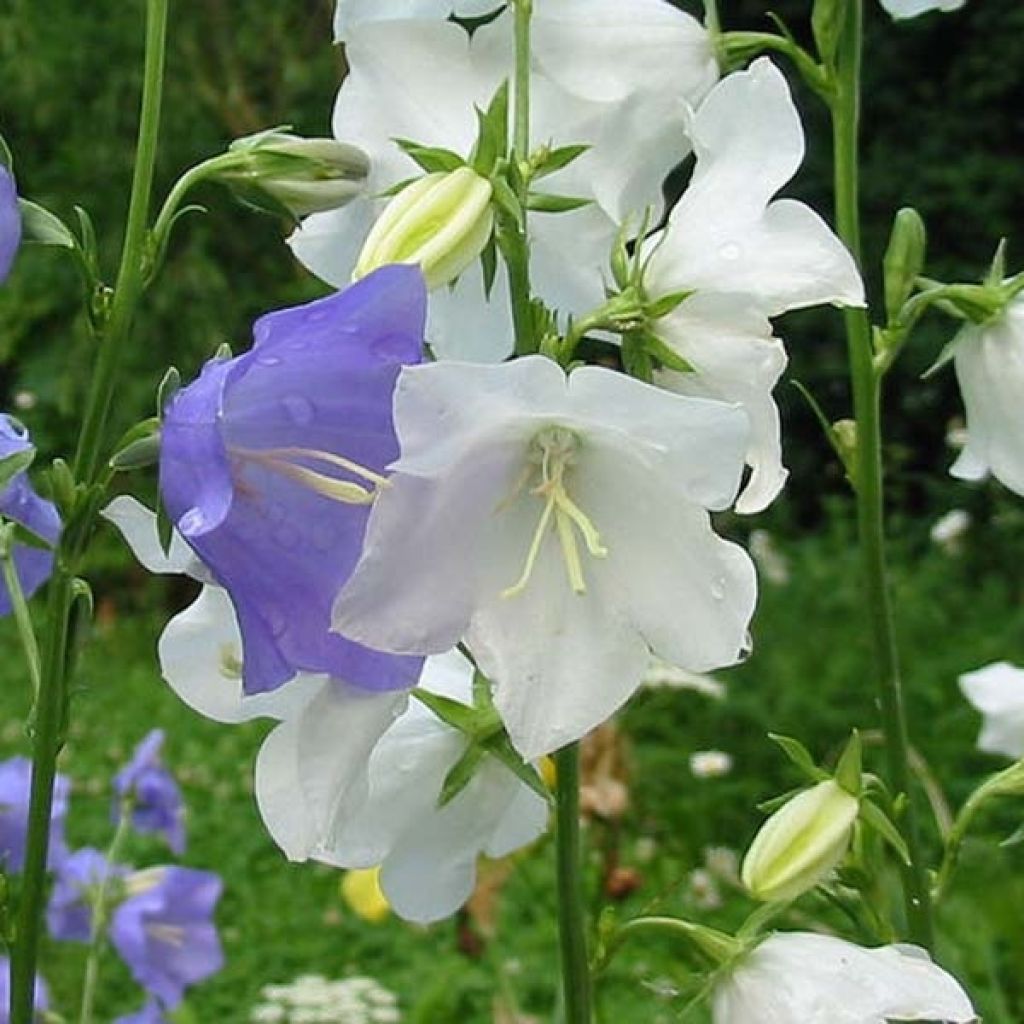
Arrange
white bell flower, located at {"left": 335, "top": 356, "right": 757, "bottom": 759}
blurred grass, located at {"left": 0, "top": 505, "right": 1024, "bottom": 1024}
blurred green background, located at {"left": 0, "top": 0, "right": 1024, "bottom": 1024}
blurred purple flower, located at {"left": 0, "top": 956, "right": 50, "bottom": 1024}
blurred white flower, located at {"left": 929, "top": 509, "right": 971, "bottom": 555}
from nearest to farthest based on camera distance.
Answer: white bell flower, located at {"left": 335, "top": 356, "right": 757, "bottom": 759}
blurred purple flower, located at {"left": 0, "top": 956, "right": 50, "bottom": 1024}
blurred grass, located at {"left": 0, "top": 505, "right": 1024, "bottom": 1024}
blurred green background, located at {"left": 0, "top": 0, "right": 1024, "bottom": 1024}
blurred white flower, located at {"left": 929, "top": 509, "right": 971, "bottom": 555}

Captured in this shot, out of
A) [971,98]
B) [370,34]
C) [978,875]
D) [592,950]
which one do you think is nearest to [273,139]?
[370,34]

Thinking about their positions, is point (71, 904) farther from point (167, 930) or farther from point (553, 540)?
point (553, 540)

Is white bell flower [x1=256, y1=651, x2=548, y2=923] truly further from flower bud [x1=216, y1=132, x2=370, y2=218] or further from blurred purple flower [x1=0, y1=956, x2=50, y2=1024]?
blurred purple flower [x1=0, y1=956, x2=50, y2=1024]

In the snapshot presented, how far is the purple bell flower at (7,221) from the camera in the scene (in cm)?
78

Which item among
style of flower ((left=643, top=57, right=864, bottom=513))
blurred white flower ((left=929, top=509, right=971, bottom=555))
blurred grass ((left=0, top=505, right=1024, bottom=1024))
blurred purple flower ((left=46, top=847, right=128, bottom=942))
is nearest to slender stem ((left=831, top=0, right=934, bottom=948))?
style of flower ((left=643, top=57, right=864, bottom=513))

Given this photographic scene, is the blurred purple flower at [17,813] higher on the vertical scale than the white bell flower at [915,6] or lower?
lower

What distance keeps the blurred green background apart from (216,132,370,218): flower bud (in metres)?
2.17

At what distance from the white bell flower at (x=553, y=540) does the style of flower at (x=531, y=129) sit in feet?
0.51

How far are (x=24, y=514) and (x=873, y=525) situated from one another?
16.6 inches

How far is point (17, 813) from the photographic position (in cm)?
134

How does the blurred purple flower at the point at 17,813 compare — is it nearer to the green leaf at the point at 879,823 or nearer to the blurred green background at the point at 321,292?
the green leaf at the point at 879,823

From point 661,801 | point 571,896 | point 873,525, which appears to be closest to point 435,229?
point 571,896

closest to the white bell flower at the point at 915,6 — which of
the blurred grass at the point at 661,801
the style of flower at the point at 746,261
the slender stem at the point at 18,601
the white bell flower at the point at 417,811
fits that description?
the style of flower at the point at 746,261

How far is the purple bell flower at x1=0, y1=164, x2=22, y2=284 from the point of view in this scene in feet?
2.57
